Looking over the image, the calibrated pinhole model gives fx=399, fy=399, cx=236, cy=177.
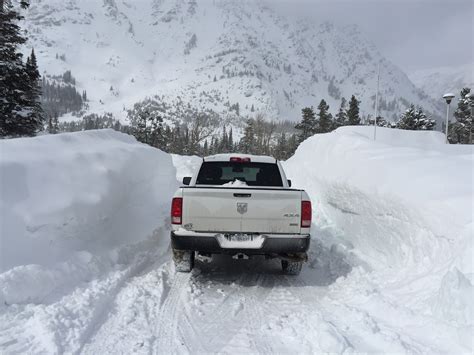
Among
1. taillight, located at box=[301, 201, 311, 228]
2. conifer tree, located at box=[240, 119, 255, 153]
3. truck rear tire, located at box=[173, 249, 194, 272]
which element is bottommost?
truck rear tire, located at box=[173, 249, 194, 272]

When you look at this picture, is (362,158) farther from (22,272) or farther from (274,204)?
(22,272)

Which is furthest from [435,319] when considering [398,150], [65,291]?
[398,150]

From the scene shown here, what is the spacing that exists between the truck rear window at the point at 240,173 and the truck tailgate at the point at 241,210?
130 centimetres

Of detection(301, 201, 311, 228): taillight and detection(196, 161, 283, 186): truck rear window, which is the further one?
detection(196, 161, 283, 186): truck rear window

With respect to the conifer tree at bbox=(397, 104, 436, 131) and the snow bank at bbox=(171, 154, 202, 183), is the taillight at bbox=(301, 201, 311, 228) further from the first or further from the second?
the conifer tree at bbox=(397, 104, 436, 131)

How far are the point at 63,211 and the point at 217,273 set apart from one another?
8.41ft

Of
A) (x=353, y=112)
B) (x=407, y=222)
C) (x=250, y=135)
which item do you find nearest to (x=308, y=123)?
(x=353, y=112)

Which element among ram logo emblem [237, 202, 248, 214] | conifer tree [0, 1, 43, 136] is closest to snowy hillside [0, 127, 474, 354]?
ram logo emblem [237, 202, 248, 214]

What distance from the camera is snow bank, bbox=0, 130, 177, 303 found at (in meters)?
5.05

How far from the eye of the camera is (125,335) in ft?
13.4

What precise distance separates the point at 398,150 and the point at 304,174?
545cm

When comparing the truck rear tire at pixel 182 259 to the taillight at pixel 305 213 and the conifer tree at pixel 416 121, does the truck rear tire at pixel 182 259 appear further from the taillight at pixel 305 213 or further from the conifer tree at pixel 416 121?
the conifer tree at pixel 416 121

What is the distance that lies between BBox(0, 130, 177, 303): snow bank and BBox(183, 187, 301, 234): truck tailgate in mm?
1773

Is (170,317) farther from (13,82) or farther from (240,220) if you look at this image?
→ (13,82)
